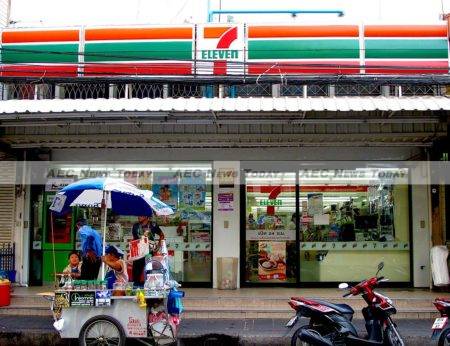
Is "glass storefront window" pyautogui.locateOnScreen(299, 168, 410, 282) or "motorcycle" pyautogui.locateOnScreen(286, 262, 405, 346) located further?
"glass storefront window" pyautogui.locateOnScreen(299, 168, 410, 282)

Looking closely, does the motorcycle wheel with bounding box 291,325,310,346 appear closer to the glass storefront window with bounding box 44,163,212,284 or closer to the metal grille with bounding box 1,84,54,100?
the glass storefront window with bounding box 44,163,212,284

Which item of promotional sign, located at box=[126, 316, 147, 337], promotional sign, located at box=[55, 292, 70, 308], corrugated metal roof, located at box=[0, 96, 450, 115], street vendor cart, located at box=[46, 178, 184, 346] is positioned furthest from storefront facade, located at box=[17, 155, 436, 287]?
promotional sign, located at box=[55, 292, 70, 308]

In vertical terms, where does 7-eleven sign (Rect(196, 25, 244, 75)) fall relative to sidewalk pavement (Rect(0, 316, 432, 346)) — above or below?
above

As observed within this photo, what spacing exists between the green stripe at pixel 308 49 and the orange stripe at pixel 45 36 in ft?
13.2

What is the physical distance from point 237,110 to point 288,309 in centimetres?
381

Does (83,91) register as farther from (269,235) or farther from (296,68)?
(269,235)

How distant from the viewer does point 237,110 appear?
8.77 metres

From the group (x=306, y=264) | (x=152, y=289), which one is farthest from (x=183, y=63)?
(x=152, y=289)


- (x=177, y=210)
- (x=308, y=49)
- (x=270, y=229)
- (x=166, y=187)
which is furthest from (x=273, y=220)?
(x=308, y=49)

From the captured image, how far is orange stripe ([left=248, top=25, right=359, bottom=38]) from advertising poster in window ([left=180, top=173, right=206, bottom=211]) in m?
3.32

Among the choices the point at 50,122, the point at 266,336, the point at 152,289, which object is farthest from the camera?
the point at 50,122

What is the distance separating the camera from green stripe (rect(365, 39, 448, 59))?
11.8 m

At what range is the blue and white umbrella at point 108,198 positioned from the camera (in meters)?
7.68

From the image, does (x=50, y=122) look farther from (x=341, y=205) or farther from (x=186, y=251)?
(x=341, y=205)
